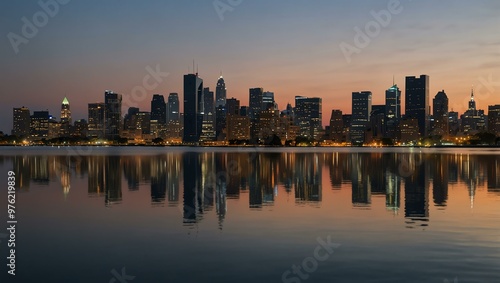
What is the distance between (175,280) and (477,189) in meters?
35.7

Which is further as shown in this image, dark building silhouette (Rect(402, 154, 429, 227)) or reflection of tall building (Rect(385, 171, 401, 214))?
reflection of tall building (Rect(385, 171, 401, 214))

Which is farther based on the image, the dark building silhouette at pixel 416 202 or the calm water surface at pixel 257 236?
the dark building silhouette at pixel 416 202

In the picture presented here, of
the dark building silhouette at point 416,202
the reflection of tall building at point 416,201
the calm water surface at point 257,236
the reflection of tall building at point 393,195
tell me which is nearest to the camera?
the calm water surface at point 257,236

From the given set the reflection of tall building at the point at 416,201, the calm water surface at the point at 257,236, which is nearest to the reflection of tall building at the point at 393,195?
the calm water surface at the point at 257,236

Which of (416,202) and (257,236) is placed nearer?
(257,236)

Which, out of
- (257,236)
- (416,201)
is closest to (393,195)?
(416,201)

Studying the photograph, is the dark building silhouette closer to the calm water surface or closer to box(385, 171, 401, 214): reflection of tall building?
the calm water surface

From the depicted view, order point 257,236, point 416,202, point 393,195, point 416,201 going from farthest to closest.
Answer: point 393,195 < point 416,201 < point 416,202 < point 257,236

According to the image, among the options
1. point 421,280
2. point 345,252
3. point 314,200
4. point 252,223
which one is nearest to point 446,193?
point 314,200

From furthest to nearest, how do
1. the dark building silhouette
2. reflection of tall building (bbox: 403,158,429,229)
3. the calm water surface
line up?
reflection of tall building (bbox: 403,158,429,229) < the dark building silhouette < the calm water surface

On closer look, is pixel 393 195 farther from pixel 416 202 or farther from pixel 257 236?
pixel 257 236

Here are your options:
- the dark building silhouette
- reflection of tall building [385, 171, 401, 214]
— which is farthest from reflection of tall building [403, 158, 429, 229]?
reflection of tall building [385, 171, 401, 214]

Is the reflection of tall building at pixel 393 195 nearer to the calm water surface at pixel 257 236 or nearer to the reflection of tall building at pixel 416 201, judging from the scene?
the calm water surface at pixel 257 236

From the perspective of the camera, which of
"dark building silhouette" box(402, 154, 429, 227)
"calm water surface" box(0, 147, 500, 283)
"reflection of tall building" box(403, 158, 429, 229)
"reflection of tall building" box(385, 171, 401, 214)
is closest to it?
"calm water surface" box(0, 147, 500, 283)
